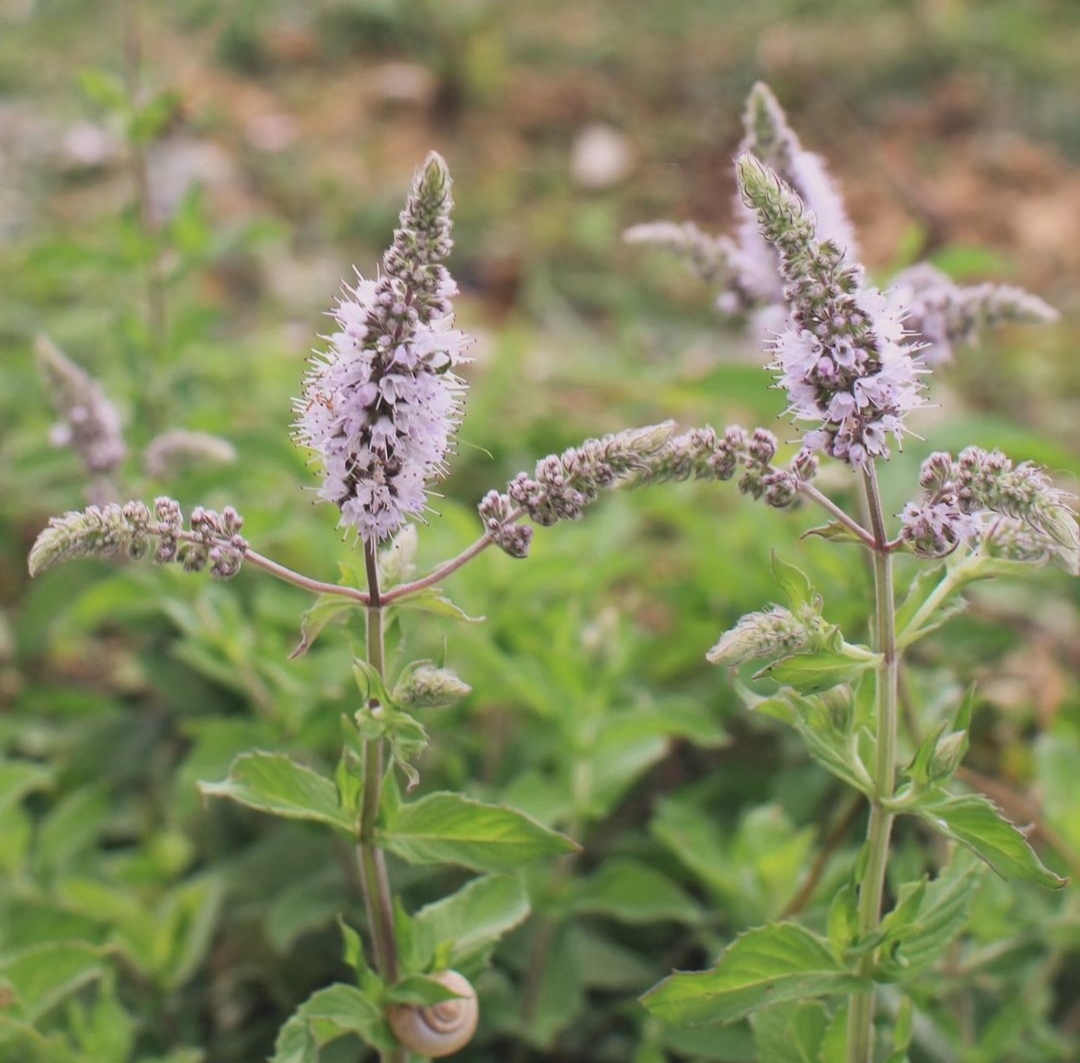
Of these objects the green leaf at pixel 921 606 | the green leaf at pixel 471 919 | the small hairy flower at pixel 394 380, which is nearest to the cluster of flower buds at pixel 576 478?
the small hairy flower at pixel 394 380

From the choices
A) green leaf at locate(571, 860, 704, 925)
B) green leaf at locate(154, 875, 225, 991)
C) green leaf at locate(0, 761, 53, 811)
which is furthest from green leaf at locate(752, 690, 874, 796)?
green leaf at locate(0, 761, 53, 811)

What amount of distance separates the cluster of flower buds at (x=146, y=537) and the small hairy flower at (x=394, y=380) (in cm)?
13

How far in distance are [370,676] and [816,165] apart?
1.09m

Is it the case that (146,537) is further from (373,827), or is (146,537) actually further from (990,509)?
(990,509)

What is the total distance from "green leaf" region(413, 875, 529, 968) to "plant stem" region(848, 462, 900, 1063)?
50cm

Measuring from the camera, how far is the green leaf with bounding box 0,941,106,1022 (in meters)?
2.24

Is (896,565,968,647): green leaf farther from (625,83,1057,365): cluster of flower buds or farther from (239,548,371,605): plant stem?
(239,548,371,605): plant stem

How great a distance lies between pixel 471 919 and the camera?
204cm

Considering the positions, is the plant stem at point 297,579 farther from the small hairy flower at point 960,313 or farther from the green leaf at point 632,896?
the green leaf at point 632,896

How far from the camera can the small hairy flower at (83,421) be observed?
8.93 feet

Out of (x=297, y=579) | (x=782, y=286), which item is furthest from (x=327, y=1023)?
(x=782, y=286)

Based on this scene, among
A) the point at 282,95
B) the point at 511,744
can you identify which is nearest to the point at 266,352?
the point at 511,744

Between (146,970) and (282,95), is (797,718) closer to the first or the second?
(146,970)

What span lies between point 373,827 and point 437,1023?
0.31 metres
